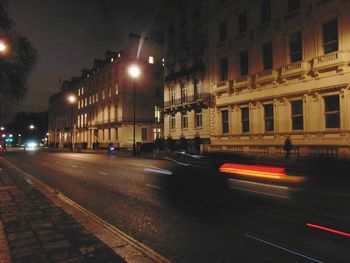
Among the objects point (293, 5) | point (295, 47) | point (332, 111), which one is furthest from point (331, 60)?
point (293, 5)

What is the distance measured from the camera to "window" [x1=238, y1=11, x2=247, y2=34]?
2839cm

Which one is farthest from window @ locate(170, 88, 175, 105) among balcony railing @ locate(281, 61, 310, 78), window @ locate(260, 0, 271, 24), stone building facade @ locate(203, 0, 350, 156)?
balcony railing @ locate(281, 61, 310, 78)

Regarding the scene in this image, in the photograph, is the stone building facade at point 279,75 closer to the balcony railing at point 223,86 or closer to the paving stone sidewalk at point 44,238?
the balcony railing at point 223,86

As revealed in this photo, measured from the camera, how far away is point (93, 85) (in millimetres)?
64125

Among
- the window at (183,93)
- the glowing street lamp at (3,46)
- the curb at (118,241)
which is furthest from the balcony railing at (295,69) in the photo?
the curb at (118,241)

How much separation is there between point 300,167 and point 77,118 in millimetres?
71204

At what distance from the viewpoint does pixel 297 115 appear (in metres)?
23.4

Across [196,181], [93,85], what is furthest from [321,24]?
[93,85]

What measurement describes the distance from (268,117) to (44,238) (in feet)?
75.5

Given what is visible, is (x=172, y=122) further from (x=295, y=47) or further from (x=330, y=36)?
(x=330, y=36)

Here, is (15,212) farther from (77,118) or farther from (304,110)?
(77,118)

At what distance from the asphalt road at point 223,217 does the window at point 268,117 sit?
16352 millimetres

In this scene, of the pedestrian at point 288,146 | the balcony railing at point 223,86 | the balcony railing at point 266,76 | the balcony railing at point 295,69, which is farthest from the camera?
the balcony railing at point 223,86

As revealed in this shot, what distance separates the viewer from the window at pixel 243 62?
28.2 metres
